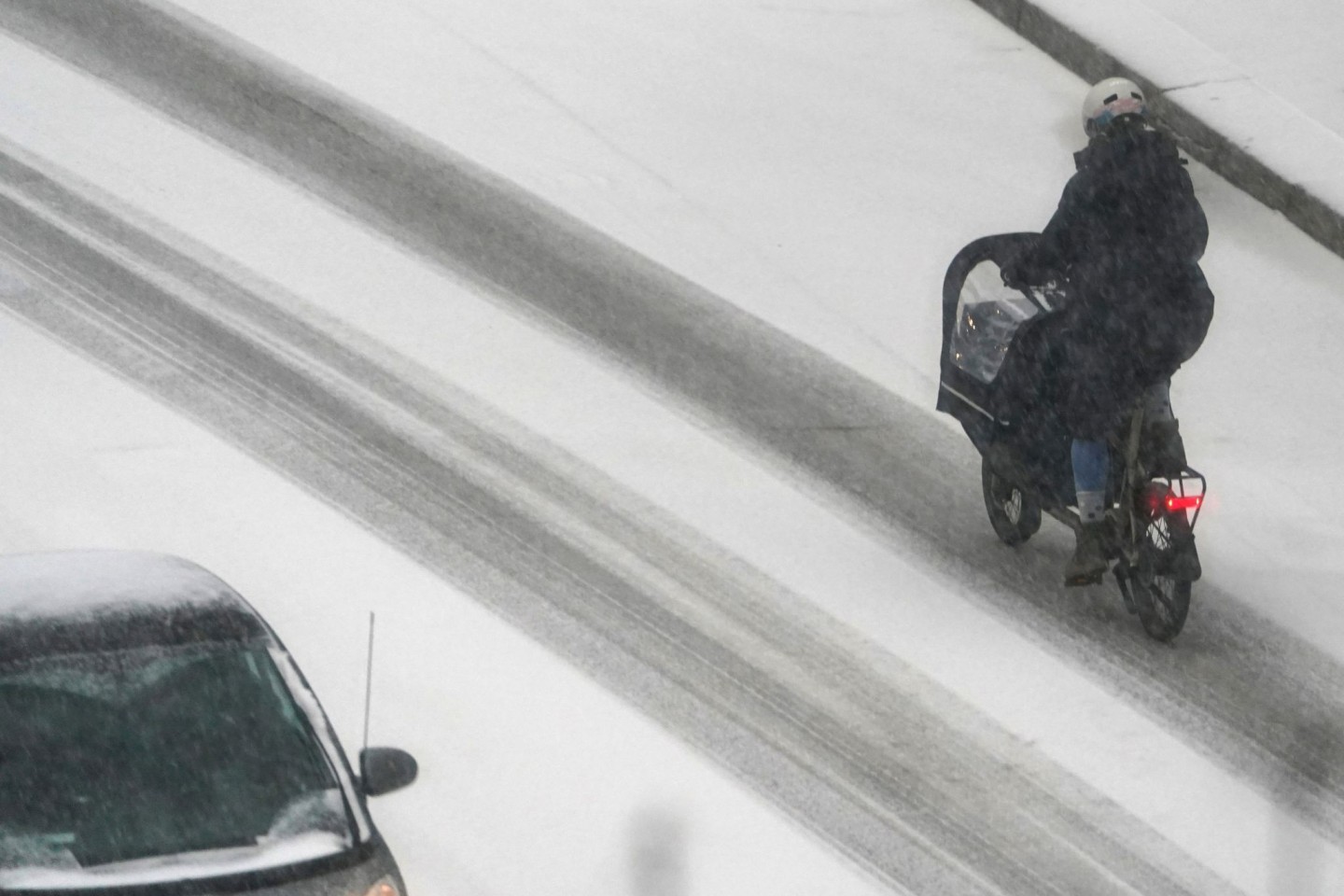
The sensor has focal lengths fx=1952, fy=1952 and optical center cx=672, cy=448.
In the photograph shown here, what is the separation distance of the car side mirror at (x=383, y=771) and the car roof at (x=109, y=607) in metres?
0.44

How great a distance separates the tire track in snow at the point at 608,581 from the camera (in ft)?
22.8

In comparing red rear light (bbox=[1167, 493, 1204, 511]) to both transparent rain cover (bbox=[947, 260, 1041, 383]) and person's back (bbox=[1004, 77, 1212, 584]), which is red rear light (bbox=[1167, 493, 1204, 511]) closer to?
person's back (bbox=[1004, 77, 1212, 584])

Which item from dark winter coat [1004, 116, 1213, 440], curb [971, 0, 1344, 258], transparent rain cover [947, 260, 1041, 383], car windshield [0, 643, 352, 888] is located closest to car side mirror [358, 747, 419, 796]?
car windshield [0, 643, 352, 888]

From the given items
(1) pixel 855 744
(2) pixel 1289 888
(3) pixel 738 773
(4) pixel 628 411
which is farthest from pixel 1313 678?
(4) pixel 628 411

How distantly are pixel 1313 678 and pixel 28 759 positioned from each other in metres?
5.32

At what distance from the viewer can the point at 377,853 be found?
502cm

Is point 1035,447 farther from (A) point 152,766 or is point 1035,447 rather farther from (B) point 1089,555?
(A) point 152,766

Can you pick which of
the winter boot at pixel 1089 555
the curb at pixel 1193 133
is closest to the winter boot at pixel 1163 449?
the winter boot at pixel 1089 555

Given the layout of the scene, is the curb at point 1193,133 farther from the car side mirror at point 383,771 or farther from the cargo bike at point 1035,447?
the car side mirror at point 383,771

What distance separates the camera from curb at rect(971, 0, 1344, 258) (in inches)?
476

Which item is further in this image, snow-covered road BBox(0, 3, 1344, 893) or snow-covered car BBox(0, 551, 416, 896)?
snow-covered road BBox(0, 3, 1344, 893)

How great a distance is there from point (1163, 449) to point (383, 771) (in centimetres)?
372

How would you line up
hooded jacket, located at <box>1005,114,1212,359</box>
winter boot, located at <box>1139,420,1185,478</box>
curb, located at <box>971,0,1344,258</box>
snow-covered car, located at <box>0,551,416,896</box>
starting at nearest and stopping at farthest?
snow-covered car, located at <box>0,551,416,896</box>, hooded jacket, located at <box>1005,114,1212,359</box>, winter boot, located at <box>1139,420,1185,478</box>, curb, located at <box>971,0,1344,258</box>

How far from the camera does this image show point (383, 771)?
5453mm
